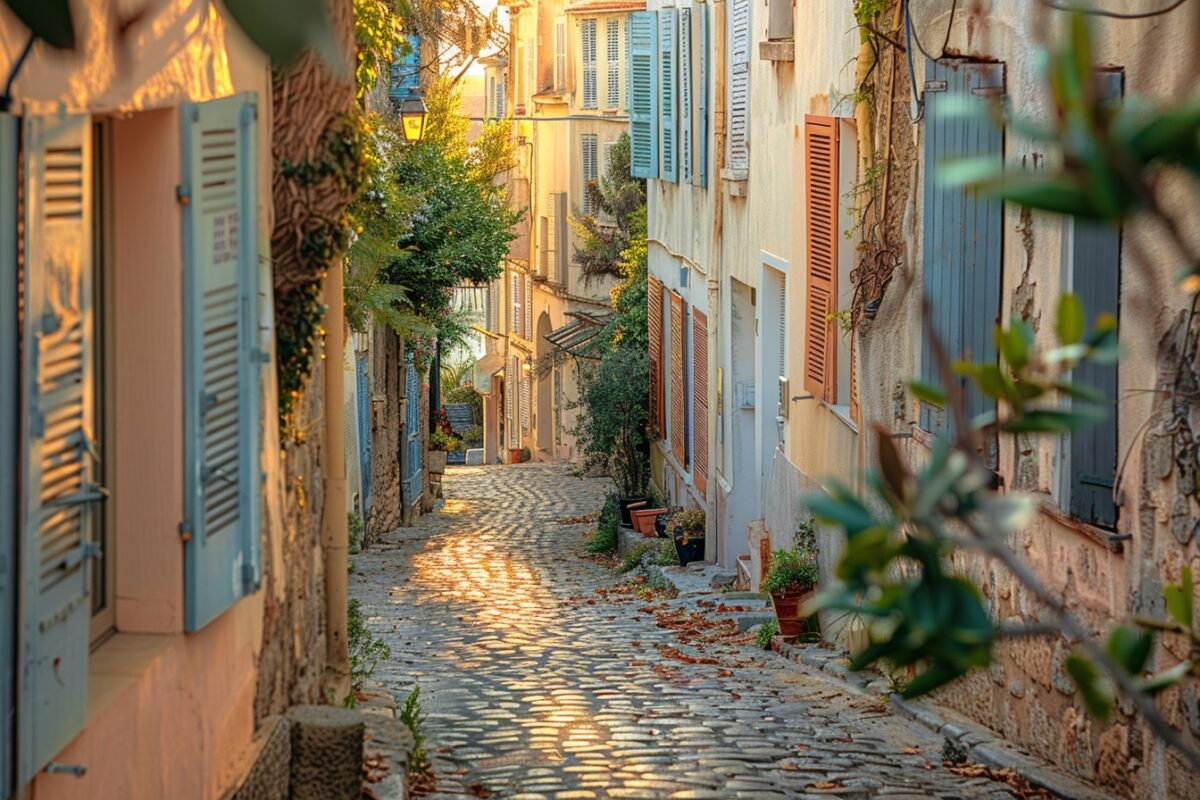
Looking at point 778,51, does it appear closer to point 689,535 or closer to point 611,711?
point 689,535

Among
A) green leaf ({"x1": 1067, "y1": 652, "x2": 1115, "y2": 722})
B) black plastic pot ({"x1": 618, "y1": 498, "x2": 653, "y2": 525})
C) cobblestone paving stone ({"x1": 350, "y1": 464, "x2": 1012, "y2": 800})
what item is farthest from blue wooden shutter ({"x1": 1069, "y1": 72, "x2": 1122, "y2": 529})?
black plastic pot ({"x1": 618, "y1": 498, "x2": 653, "y2": 525})

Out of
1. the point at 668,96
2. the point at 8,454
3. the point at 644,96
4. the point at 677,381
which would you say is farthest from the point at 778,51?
the point at 8,454

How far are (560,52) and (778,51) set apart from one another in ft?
69.1

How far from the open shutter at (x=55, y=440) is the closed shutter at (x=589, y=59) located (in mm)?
28502

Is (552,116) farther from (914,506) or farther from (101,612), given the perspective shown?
(914,506)

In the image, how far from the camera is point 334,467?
6484 millimetres

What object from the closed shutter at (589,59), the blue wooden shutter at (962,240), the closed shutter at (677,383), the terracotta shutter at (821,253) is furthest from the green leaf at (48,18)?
the closed shutter at (589,59)

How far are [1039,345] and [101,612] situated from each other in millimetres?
3963

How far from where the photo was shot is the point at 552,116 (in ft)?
107

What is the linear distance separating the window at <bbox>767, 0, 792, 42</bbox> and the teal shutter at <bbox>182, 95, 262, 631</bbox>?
813 cm

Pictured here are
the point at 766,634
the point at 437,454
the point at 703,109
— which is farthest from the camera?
the point at 437,454

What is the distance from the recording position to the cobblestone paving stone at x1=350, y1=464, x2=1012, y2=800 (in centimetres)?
662

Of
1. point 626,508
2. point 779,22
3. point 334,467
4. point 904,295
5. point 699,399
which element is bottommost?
point 626,508

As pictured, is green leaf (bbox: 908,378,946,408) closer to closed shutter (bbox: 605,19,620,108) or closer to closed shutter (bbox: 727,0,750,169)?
closed shutter (bbox: 727,0,750,169)
